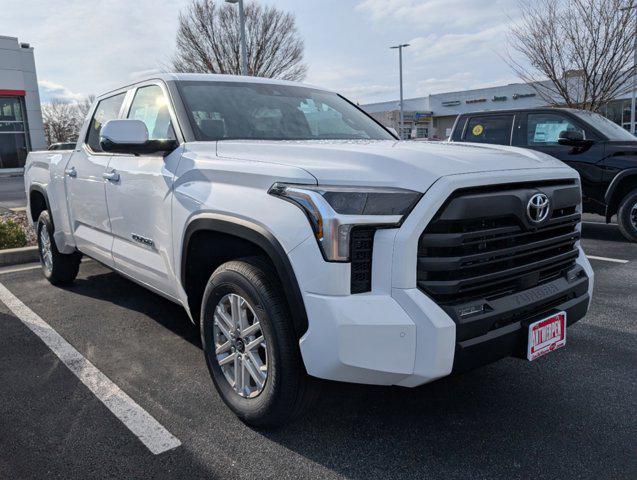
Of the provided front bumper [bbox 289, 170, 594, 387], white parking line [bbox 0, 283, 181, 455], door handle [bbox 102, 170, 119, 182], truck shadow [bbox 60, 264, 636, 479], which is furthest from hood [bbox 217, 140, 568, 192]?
white parking line [bbox 0, 283, 181, 455]

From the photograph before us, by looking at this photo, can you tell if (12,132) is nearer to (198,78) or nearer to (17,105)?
(17,105)

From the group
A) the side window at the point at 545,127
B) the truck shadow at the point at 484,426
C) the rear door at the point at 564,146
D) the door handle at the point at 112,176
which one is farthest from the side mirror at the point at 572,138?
the door handle at the point at 112,176

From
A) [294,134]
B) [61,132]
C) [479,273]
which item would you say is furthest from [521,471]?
[61,132]

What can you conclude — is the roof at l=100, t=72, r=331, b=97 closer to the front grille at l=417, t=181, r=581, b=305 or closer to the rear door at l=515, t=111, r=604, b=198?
the front grille at l=417, t=181, r=581, b=305

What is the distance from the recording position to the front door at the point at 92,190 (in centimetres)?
409

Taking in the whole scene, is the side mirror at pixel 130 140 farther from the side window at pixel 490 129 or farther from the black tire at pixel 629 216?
the black tire at pixel 629 216

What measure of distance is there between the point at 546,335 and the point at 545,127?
6.37 metres

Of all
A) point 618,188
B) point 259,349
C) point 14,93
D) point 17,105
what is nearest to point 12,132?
point 17,105

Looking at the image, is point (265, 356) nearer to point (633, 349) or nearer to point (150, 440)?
point (150, 440)

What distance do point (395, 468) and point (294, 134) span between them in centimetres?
211

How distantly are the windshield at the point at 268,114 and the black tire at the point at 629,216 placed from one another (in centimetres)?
495

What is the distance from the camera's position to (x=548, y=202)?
2500 mm

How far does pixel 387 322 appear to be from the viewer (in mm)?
2107

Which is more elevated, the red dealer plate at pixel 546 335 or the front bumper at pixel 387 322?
the front bumper at pixel 387 322
